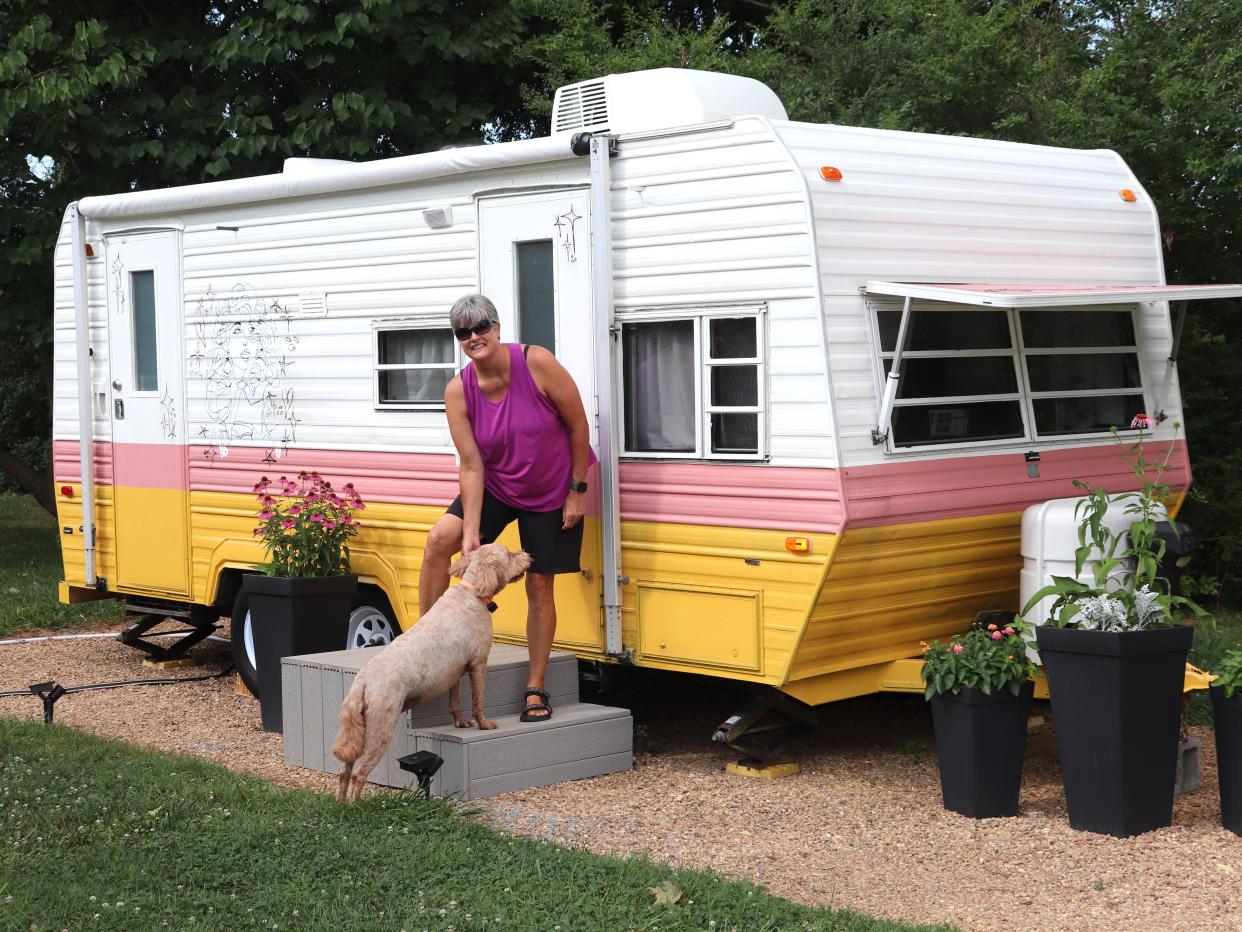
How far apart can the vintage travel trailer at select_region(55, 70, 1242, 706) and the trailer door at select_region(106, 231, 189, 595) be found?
534 millimetres

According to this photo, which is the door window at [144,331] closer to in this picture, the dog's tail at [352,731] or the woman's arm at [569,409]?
the woman's arm at [569,409]

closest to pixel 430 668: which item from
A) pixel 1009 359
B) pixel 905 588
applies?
pixel 905 588

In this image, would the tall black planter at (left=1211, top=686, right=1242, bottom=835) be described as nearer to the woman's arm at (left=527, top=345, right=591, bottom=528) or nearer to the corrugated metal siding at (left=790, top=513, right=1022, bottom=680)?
the corrugated metal siding at (left=790, top=513, right=1022, bottom=680)

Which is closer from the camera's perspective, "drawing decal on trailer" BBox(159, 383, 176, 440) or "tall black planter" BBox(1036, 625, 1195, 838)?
"tall black planter" BBox(1036, 625, 1195, 838)

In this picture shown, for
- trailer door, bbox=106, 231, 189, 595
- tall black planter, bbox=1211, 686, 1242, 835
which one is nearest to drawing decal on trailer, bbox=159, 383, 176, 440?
trailer door, bbox=106, 231, 189, 595

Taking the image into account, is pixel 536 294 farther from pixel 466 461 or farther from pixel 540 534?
pixel 540 534

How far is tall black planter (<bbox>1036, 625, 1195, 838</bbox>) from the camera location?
576 cm

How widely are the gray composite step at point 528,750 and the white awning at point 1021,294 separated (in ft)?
7.36

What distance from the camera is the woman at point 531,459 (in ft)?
22.4

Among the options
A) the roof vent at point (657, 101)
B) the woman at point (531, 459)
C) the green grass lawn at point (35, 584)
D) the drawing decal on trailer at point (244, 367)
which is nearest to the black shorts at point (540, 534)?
the woman at point (531, 459)

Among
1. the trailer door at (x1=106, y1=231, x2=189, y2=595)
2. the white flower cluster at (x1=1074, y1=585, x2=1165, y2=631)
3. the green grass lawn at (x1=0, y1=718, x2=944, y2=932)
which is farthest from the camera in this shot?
the trailer door at (x1=106, y1=231, x2=189, y2=595)

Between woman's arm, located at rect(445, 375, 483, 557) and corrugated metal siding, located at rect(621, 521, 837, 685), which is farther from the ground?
woman's arm, located at rect(445, 375, 483, 557)

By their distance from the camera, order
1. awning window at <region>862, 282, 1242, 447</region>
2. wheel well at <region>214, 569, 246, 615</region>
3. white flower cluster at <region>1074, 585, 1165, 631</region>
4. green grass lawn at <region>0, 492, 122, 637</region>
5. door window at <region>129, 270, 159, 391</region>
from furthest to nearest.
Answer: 1. green grass lawn at <region>0, 492, 122, 637</region>
2. door window at <region>129, 270, 159, 391</region>
3. wheel well at <region>214, 569, 246, 615</region>
4. awning window at <region>862, 282, 1242, 447</region>
5. white flower cluster at <region>1074, 585, 1165, 631</region>

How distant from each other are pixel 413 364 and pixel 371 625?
148cm
